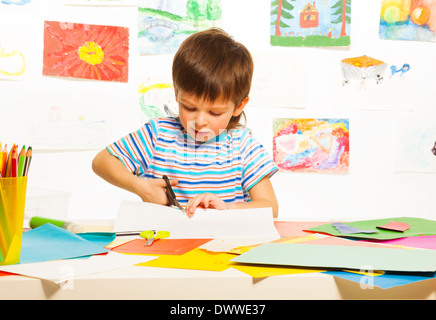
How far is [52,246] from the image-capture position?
1.79ft

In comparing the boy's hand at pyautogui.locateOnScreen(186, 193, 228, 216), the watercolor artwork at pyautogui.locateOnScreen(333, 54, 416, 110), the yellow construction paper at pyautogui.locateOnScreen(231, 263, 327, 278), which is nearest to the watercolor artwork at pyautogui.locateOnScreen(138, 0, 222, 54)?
the watercolor artwork at pyautogui.locateOnScreen(333, 54, 416, 110)

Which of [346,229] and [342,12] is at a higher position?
[342,12]

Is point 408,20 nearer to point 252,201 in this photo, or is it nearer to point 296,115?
point 296,115

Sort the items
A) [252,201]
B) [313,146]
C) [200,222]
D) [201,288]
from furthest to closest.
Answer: [313,146] < [252,201] < [200,222] < [201,288]

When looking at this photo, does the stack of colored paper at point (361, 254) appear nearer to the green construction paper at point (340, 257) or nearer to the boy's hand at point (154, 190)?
the green construction paper at point (340, 257)

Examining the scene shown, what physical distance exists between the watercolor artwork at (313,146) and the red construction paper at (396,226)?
1.05 meters

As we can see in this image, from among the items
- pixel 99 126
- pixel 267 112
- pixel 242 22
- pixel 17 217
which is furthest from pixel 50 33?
pixel 17 217

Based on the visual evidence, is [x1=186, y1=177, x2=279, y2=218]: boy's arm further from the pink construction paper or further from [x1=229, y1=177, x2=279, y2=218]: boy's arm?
the pink construction paper

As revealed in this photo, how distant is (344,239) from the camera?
24.9 inches

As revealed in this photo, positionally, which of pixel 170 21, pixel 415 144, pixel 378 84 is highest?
pixel 170 21

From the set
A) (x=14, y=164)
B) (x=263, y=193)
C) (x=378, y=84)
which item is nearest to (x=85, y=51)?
Answer: (x=263, y=193)

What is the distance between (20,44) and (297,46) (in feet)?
3.50

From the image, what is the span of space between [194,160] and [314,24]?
3.31ft
